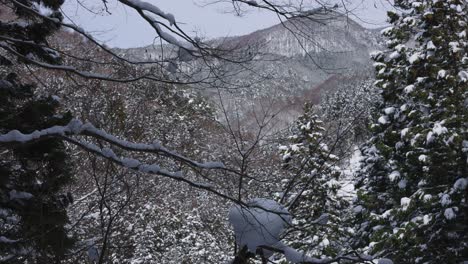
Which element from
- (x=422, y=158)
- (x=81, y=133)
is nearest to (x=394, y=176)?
(x=422, y=158)

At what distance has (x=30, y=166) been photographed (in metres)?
4.15

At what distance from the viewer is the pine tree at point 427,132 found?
299 inches

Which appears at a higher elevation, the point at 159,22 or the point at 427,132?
the point at 427,132

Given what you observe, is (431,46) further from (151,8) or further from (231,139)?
(151,8)

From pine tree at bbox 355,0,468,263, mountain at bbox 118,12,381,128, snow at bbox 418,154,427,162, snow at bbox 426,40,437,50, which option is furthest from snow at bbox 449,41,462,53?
mountain at bbox 118,12,381,128

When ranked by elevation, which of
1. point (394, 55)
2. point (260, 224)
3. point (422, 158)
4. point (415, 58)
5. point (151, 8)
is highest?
point (394, 55)

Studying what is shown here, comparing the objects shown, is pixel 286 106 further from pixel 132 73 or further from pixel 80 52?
pixel 80 52

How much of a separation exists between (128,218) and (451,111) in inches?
288

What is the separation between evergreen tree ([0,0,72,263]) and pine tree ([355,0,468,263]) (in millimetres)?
5100

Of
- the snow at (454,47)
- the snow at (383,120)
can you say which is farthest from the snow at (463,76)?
the snow at (383,120)

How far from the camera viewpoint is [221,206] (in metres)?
14.1

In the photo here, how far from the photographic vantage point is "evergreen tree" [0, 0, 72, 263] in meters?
3.50

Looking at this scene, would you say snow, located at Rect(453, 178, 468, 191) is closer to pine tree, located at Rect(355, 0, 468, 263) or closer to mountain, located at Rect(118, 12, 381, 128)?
pine tree, located at Rect(355, 0, 468, 263)

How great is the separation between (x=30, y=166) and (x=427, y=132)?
6.87 m
